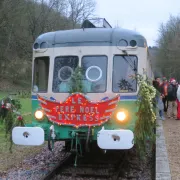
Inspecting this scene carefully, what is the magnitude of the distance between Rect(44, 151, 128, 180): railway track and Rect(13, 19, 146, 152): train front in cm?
59

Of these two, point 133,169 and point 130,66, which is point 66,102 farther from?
point 133,169

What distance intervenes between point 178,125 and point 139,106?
6.26 metres

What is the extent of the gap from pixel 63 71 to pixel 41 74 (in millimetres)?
529

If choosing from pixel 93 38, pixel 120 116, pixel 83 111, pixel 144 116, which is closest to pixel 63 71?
pixel 93 38

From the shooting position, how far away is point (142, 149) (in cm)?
692

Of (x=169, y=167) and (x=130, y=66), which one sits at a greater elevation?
(x=130, y=66)

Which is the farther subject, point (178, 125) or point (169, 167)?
point (178, 125)

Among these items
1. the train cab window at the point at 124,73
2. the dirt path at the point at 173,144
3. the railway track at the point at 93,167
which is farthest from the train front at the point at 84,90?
the dirt path at the point at 173,144

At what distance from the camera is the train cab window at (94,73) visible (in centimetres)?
724

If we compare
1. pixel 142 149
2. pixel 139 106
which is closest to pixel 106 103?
pixel 139 106

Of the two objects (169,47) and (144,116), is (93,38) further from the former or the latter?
(169,47)

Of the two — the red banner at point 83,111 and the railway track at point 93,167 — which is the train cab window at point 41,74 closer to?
the red banner at point 83,111

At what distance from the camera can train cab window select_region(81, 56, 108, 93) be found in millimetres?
7242

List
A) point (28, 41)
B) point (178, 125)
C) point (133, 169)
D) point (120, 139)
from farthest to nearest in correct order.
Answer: point (28, 41) → point (178, 125) → point (133, 169) → point (120, 139)
